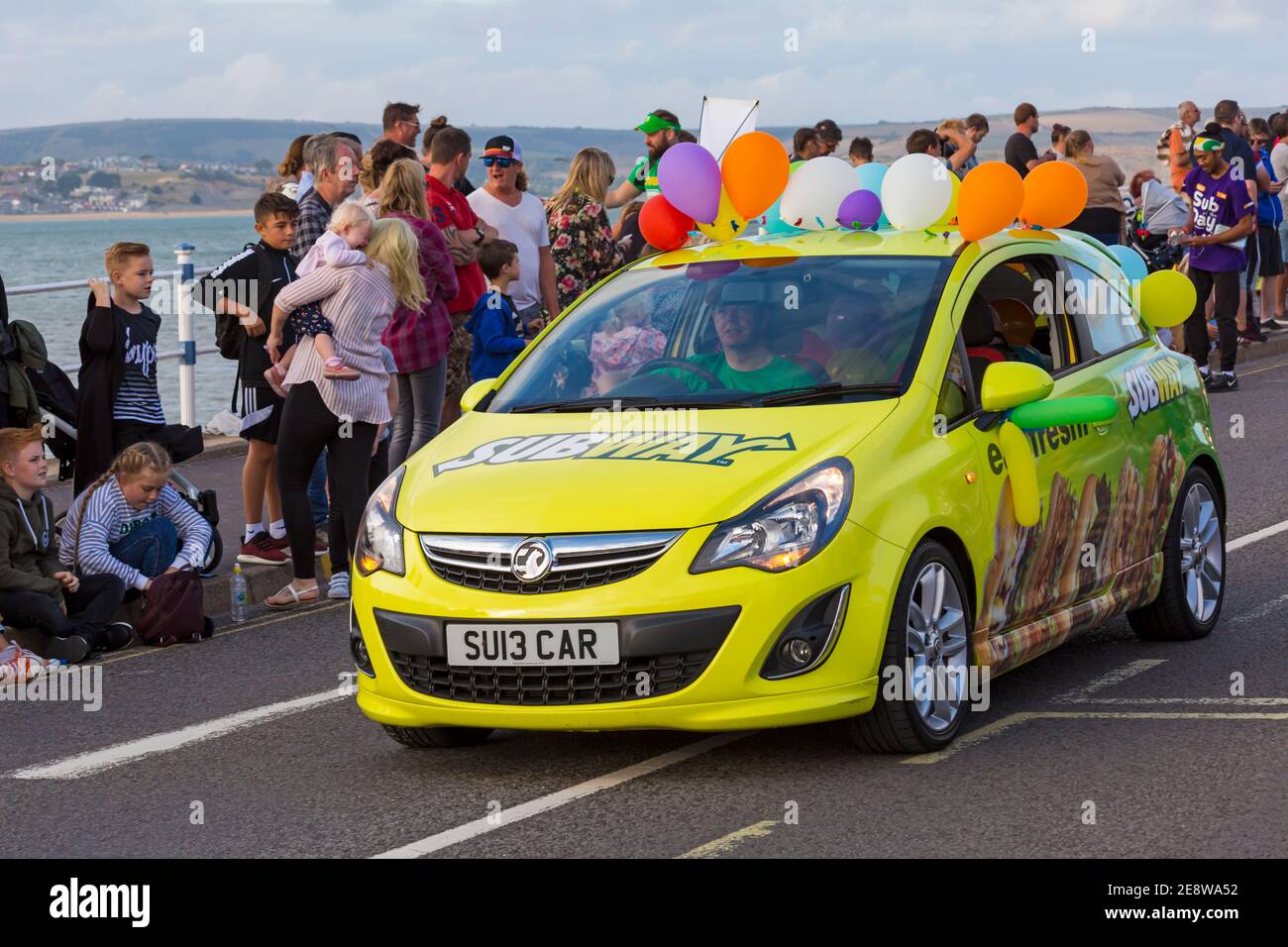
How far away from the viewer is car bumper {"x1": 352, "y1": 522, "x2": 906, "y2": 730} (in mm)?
6016

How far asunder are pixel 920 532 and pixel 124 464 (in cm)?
448

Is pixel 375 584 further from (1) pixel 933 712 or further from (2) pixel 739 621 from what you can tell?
(1) pixel 933 712

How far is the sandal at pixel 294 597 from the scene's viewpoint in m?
10.1

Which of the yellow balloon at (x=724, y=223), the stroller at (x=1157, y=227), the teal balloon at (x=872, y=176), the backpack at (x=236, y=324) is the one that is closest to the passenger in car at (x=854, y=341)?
the yellow balloon at (x=724, y=223)

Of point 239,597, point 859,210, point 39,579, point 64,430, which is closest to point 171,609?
point 39,579

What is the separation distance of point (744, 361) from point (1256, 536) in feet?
15.2

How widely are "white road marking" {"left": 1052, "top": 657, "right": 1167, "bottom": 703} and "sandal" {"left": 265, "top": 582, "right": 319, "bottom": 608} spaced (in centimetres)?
423

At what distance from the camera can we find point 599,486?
20.6 ft

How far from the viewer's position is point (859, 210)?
8516 millimetres

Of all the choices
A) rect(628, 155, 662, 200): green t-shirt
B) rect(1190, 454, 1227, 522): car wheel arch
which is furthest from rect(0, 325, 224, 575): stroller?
rect(628, 155, 662, 200): green t-shirt

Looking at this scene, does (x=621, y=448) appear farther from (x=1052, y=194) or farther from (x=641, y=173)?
(x=641, y=173)

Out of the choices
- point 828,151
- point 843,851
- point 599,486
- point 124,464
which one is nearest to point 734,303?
point 599,486

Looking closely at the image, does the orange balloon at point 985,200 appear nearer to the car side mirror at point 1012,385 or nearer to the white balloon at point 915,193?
the white balloon at point 915,193

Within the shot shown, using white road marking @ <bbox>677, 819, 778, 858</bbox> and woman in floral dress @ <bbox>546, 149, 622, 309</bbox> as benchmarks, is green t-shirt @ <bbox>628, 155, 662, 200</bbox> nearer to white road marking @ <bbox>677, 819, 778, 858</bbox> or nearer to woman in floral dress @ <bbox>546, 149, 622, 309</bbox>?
woman in floral dress @ <bbox>546, 149, 622, 309</bbox>
